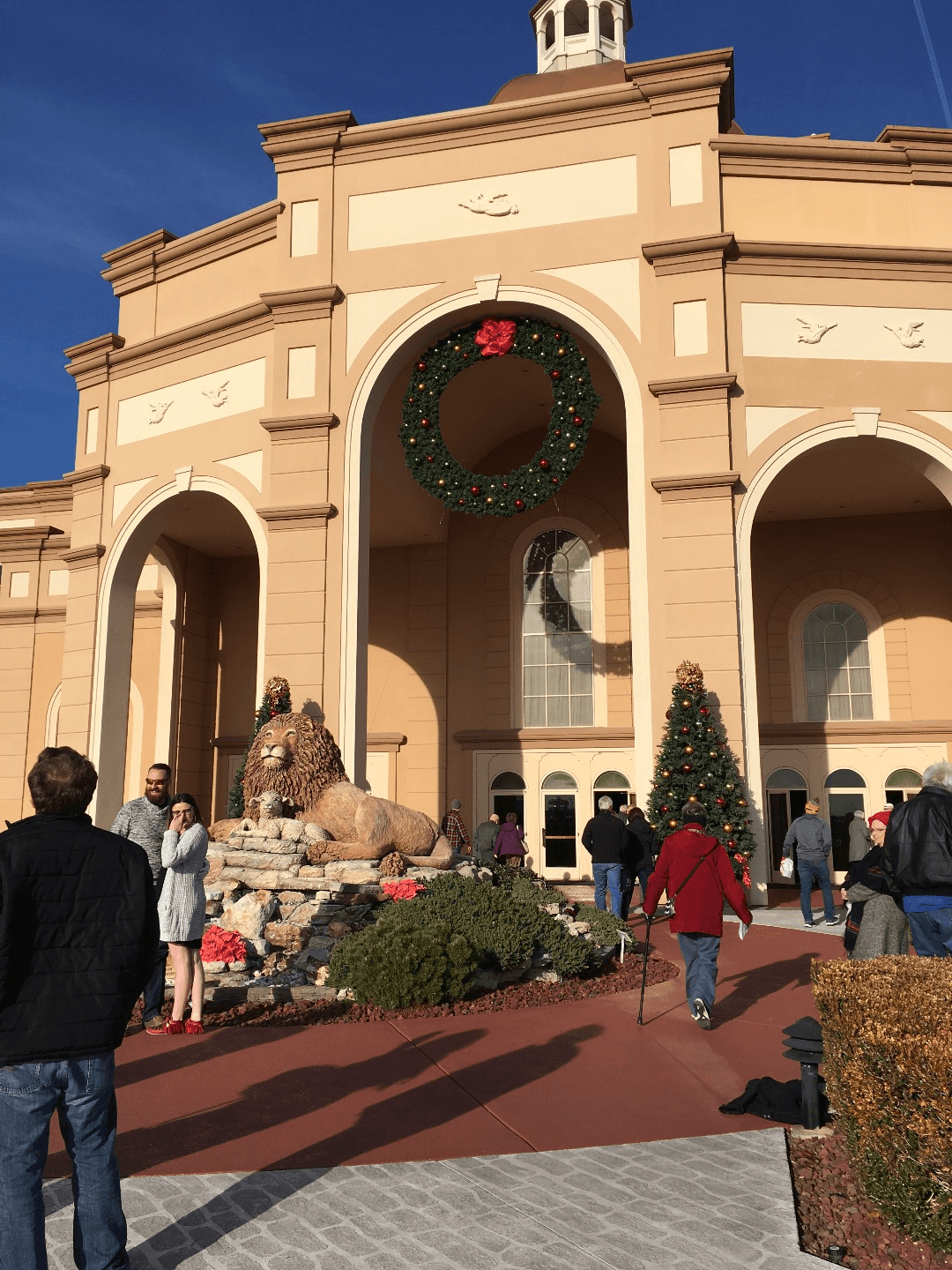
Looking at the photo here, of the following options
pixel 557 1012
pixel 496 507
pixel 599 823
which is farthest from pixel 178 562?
pixel 557 1012

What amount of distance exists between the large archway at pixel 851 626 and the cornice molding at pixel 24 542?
666 inches

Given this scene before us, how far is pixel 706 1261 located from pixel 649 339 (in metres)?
14.7

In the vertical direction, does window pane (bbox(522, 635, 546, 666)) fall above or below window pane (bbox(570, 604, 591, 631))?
below

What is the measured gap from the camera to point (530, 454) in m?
22.4

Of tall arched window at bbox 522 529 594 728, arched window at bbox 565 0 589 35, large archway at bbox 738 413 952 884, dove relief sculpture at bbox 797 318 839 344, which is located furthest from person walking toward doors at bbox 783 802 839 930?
arched window at bbox 565 0 589 35

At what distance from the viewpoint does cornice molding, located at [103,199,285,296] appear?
61.7 feet

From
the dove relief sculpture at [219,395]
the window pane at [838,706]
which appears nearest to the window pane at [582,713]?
the window pane at [838,706]

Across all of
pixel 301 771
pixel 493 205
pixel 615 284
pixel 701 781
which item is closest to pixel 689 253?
pixel 615 284

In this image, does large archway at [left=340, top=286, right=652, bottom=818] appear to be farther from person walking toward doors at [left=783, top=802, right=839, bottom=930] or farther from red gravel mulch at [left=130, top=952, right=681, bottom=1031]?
red gravel mulch at [left=130, top=952, right=681, bottom=1031]

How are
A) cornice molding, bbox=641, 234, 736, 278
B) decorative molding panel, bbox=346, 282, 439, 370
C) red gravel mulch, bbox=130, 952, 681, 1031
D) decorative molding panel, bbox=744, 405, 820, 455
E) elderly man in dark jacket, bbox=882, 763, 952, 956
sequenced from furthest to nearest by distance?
decorative molding panel, bbox=346, 282, 439, 370
cornice molding, bbox=641, 234, 736, 278
decorative molding panel, bbox=744, 405, 820, 455
red gravel mulch, bbox=130, 952, 681, 1031
elderly man in dark jacket, bbox=882, 763, 952, 956

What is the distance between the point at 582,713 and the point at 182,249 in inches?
490

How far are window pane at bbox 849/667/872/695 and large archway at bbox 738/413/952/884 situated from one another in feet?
0.06

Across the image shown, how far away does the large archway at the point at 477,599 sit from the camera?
2022cm

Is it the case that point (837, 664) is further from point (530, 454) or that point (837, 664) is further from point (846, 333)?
point (530, 454)
